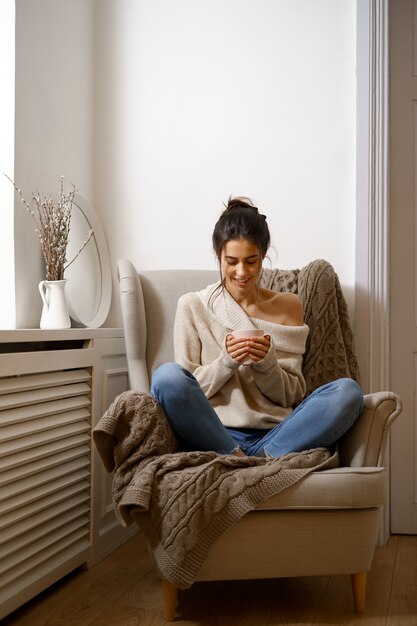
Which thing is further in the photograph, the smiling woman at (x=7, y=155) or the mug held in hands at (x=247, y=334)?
the smiling woman at (x=7, y=155)

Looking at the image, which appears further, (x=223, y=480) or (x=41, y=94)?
(x=41, y=94)

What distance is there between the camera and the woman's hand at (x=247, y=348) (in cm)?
212

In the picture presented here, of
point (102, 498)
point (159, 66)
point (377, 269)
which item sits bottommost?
point (102, 498)

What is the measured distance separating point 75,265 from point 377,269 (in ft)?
3.67

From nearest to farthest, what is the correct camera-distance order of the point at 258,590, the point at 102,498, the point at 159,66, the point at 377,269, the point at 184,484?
the point at 184,484 < the point at 258,590 < the point at 102,498 < the point at 377,269 < the point at 159,66

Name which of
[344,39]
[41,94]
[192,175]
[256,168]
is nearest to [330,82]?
[344,39]

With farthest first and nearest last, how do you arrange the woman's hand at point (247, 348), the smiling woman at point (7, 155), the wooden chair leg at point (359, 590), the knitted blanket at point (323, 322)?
the knitted blanket at point (323, 322) → the smiling woman at point (7, 155) → the woman's hand at point (247, 348) → the wooden chair leg at point (359, 590)

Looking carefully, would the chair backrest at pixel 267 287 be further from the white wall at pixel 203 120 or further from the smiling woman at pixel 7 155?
the smiling woman at pixel 7 155

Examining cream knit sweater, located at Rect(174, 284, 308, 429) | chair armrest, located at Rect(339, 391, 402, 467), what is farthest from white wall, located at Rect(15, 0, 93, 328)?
chair armrest, located at Rect(339, 391, 402, 467)

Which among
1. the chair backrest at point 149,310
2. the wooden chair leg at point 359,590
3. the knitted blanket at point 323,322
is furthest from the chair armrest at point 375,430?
the chair backrest at point 149,310

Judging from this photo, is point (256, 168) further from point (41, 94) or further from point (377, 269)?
point (41, 94)

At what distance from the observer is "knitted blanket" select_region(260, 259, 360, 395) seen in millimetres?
2514

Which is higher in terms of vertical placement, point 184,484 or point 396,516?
point 184,484

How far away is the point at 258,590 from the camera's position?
7.15ft
